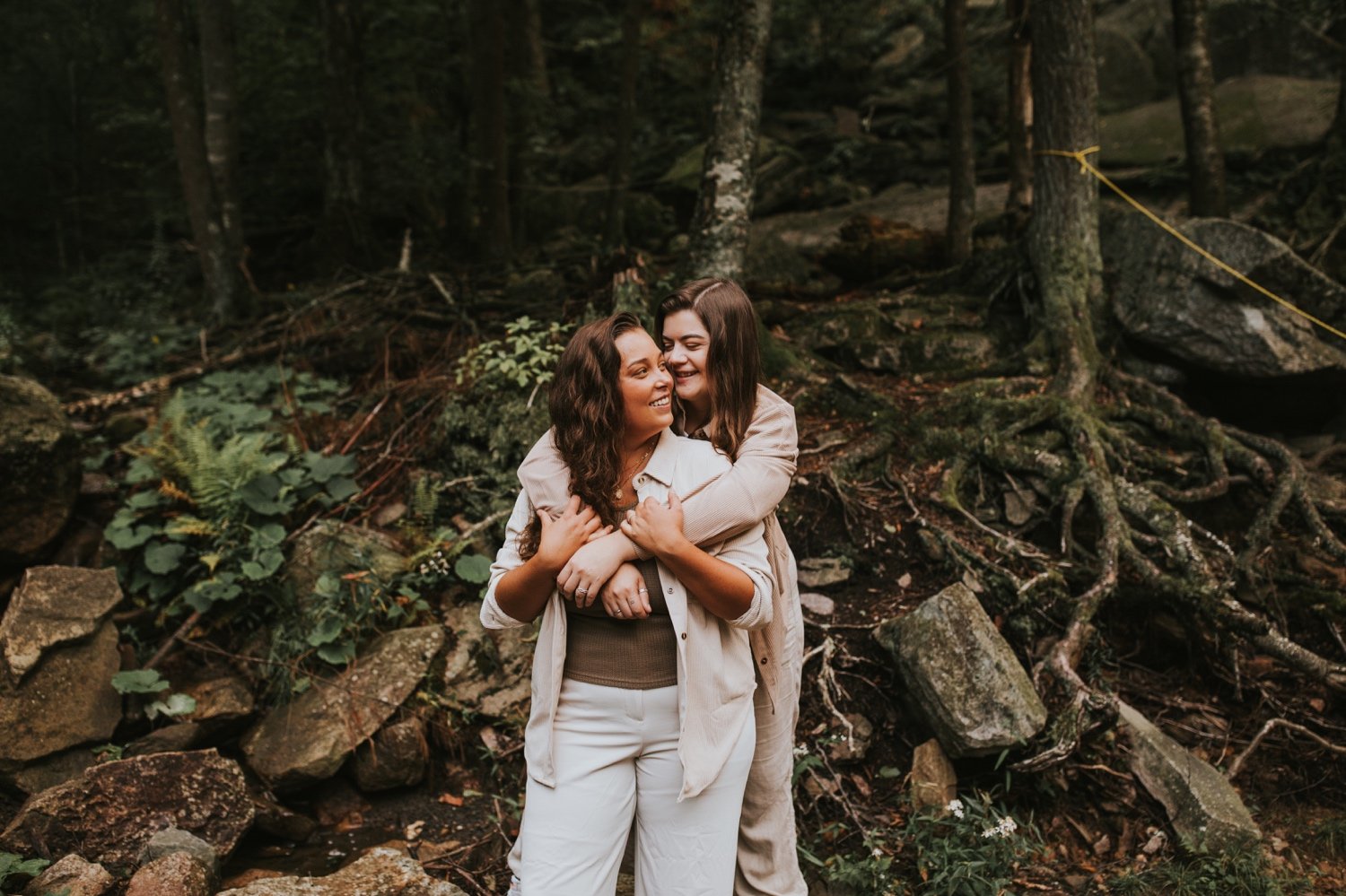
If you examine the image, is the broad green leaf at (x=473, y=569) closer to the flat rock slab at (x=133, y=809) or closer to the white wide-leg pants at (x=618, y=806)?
the flat rock slab at (x=133, y=809)

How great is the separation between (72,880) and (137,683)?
1.39 metres

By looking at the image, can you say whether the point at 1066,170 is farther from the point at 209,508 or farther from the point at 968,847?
the point at 209,508

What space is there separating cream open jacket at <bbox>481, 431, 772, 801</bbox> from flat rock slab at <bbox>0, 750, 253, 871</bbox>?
7.46 feet

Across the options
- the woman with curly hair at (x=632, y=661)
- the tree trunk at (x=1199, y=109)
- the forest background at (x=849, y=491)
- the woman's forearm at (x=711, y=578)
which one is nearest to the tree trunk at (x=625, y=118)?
the forest background at (x=849, y=491)

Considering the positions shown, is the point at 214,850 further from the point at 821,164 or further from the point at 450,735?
the point at 821,164

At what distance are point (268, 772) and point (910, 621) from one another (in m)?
3.36

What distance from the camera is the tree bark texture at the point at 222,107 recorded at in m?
8.66

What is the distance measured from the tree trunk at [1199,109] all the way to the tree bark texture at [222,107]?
8.91 metres

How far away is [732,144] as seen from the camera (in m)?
6.02

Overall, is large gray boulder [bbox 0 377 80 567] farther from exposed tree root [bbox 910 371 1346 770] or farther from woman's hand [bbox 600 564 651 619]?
exposed tree root [bbox 910 371 1346 770]

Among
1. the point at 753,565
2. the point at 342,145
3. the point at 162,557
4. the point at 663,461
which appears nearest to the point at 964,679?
the point at 753,565

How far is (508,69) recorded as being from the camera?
43.8 ft

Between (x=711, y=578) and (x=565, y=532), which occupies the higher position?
(x=565, y=532)

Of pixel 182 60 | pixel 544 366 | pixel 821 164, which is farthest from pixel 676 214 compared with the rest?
pixel 544 366
